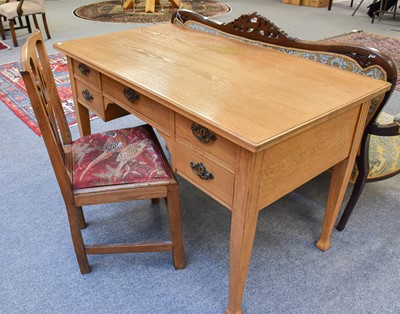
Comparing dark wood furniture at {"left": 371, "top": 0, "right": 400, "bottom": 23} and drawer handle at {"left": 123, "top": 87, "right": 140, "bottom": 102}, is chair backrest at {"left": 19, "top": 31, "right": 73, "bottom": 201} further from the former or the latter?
dark wood furniture at {"left": 371, "top": 0, "right": 400, "bottom": 23}

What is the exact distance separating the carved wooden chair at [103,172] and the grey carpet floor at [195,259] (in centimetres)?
12

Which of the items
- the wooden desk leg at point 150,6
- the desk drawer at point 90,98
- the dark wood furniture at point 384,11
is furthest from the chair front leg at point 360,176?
the wooden desk leg at point 150,6

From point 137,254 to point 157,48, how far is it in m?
0.89

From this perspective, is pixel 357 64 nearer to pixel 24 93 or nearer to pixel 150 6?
pixel 24 93

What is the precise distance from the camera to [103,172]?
4.56ft

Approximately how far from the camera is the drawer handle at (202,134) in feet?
3.52

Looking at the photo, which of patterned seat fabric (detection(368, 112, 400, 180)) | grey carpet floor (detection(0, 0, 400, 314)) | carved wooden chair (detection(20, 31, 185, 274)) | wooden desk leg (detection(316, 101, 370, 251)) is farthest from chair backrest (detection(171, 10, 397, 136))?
carved wooden chair (detection(20, 31, 185, 274))

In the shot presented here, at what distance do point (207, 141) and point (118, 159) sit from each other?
19.5 inches

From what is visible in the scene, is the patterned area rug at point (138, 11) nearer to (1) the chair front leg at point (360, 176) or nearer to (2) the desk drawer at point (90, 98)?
(2) the desk drawer at point (90, 98)

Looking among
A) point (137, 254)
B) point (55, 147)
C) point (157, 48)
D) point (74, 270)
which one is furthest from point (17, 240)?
point (157, 48)

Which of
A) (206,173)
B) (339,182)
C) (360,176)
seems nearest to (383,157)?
(360,176)

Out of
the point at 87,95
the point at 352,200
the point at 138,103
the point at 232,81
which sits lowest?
the point at 352,200

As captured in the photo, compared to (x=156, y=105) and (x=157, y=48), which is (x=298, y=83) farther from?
(x=157, y=48)

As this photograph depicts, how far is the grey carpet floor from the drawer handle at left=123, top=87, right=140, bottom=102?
65 centimetres
